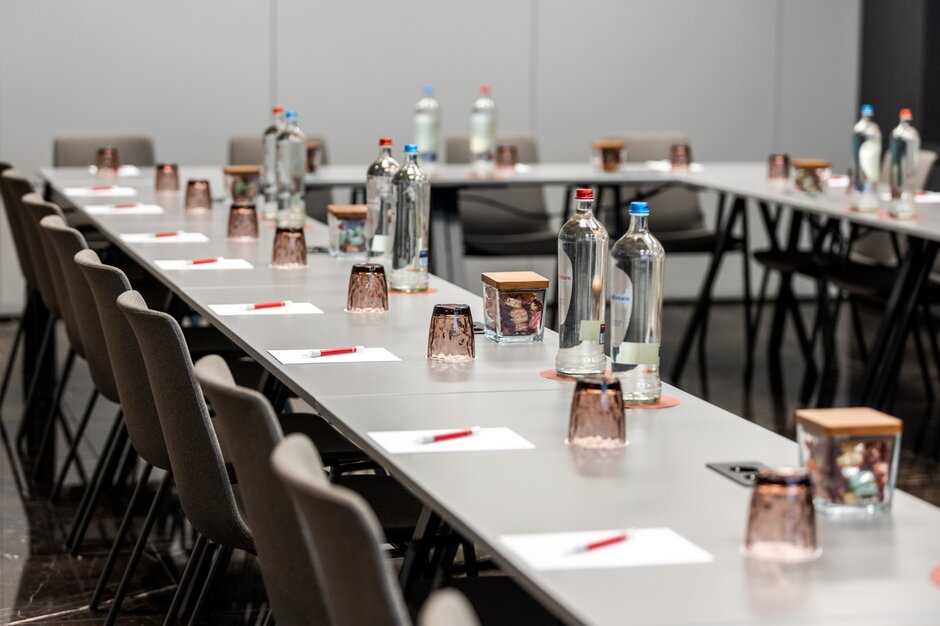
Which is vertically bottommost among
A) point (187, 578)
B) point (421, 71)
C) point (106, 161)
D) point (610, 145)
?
point (187, 578)

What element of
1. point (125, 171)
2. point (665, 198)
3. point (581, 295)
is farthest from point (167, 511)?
point (665, 198)

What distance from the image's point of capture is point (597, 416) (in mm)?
2191

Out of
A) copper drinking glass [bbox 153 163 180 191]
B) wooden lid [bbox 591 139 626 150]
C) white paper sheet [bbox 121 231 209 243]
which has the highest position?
wooden lid [bbox 591 139 626 150]

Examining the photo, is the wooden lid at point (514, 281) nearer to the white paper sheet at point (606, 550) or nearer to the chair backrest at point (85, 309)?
the chair backrest at point (85, 309)

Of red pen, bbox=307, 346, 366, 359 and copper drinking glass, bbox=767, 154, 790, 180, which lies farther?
copper drinking glass, bbox=767, 154, 790, 180

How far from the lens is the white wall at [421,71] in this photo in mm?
7871

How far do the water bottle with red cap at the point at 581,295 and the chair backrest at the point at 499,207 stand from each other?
177 inches

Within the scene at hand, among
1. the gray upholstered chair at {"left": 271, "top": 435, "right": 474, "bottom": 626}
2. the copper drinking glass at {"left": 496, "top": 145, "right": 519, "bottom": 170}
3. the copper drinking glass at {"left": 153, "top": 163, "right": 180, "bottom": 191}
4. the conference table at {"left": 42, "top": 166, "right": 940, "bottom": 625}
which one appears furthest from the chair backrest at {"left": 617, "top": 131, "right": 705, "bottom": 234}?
the gray upholstered chair at {"left": 271, "top": 435, "right": 474, "bottom": 626}

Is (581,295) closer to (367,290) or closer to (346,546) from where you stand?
(367,290)

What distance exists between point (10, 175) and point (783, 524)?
4.23 meters

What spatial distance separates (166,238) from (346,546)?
3140 millimetres

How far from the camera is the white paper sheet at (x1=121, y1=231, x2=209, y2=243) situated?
14.7ft

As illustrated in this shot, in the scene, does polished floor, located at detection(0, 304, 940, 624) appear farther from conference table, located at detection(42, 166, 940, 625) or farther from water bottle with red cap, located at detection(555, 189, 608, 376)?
water bottle with red cap, located at detection(555, 189, 608, 376)

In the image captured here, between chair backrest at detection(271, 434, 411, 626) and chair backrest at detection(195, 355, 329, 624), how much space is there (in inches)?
10.0
